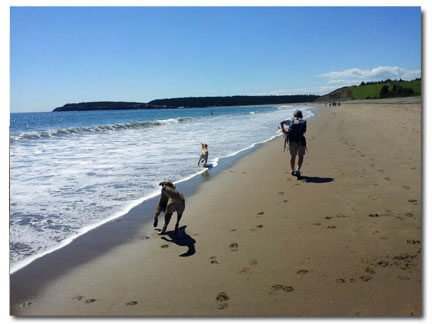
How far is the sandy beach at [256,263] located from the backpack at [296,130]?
1.77 metres

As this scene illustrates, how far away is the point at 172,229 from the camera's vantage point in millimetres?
5109

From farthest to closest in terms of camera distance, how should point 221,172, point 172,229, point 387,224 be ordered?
point 221,172, point 172,229, point 387,224

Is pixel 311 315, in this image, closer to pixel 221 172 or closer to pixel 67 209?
pixel 67 209

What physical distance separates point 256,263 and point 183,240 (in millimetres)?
1205

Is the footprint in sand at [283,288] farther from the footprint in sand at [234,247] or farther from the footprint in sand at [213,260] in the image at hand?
the footprint in sand at [234,247]

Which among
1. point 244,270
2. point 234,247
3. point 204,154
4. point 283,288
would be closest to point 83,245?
point 234,247

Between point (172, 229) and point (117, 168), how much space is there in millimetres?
5334

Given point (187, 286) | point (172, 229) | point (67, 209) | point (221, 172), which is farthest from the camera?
point (221, 172)

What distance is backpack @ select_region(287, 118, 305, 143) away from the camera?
26.6 ft

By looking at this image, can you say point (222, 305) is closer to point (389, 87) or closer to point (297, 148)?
point (297, 148)

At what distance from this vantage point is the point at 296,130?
26.8 feet

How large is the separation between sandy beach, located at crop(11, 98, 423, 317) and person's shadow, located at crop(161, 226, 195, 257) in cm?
3

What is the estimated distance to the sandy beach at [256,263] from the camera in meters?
3.04
